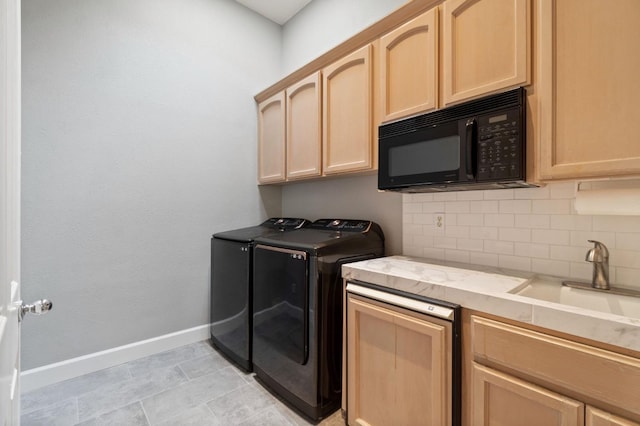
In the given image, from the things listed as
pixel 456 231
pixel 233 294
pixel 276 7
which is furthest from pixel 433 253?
pixel 276 7

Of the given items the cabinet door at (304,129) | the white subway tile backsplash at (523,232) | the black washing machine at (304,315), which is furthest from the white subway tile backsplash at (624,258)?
the cabinet door at (304,129)

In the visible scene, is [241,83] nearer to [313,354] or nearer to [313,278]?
[313,278]

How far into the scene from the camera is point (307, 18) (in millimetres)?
2816

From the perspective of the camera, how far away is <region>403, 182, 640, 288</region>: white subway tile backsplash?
1239 mm

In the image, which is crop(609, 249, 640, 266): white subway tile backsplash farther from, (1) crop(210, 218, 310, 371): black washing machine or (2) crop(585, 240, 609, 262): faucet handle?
(1) crop(210, 218, 310, 371): black washing machine

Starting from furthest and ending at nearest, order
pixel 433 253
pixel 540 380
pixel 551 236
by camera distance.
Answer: pixel 433 253 < pixel 551 236 < pixel 540 380

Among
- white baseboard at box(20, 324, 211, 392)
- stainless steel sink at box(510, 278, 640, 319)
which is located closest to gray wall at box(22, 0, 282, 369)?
white baseboard at box(20, 324, 211, 392)

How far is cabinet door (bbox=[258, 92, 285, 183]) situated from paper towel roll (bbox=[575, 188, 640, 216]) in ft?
6.48

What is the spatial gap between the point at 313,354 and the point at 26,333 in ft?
6.15

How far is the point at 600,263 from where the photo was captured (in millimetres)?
1202

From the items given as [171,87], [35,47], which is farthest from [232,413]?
[35,47]

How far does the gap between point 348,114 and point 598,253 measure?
1.48m

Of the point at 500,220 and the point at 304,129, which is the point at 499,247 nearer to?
the point at 500,220

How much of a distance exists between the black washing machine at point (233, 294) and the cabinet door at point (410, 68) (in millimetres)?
1261
